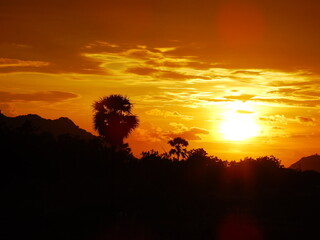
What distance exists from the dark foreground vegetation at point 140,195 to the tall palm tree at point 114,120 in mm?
6724

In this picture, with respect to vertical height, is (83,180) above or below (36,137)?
below

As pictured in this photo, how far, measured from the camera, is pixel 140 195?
26438mm

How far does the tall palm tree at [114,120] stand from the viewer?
44188 mm

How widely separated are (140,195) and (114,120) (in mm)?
19080

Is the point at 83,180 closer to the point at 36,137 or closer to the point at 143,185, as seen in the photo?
the point at 143,185

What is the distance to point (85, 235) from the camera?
62.6 feet

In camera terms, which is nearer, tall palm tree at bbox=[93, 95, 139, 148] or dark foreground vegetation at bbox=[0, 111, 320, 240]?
dark foreground vegetation at bbox=[0, 111, 320, 240]

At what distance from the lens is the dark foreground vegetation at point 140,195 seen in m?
20.4

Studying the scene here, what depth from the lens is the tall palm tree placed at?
44188 mm

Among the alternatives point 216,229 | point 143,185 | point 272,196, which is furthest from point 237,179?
point 216,229

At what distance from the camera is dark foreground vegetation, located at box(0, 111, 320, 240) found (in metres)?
20.4

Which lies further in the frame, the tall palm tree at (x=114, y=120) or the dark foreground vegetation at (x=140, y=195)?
the tall palm tree at (x=114, y=120)

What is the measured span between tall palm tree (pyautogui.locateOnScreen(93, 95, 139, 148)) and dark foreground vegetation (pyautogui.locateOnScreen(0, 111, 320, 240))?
22.1ft

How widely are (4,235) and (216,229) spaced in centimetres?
918
